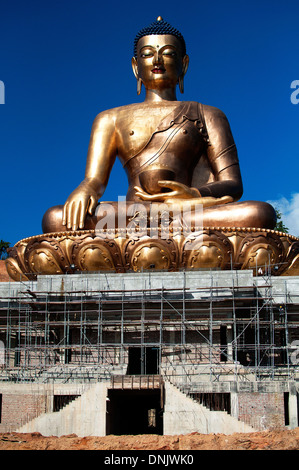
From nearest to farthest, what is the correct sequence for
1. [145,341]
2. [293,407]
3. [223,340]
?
[293,407] → [223,340] → [145,341]

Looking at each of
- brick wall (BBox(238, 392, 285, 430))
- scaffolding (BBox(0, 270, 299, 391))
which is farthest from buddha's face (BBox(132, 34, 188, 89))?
brick wall (BBox(238, 392, 285, 430))

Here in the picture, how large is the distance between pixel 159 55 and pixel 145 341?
22.3 feet

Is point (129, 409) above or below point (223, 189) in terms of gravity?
below

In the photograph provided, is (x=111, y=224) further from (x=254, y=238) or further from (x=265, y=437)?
(x=265, y=437)

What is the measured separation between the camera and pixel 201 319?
1226 centimetres

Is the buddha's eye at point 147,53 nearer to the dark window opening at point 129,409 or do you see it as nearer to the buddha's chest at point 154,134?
the buddha's chest at point 154,134

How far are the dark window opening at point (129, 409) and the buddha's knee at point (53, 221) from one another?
350 cm

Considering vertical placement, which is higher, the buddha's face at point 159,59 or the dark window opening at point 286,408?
the buddha's face at point 159,59

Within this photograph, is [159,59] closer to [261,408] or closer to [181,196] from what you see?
[181,196]

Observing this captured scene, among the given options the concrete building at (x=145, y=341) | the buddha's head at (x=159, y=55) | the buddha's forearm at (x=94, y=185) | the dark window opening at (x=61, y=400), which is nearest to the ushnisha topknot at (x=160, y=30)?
the buddha's head at (x=159, y=55)

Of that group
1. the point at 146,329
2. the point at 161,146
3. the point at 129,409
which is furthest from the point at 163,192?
the point at 129,409

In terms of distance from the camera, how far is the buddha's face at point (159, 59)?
15914 millimetres

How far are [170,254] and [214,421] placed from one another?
3.65 metres

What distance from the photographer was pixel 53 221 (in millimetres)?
13844
